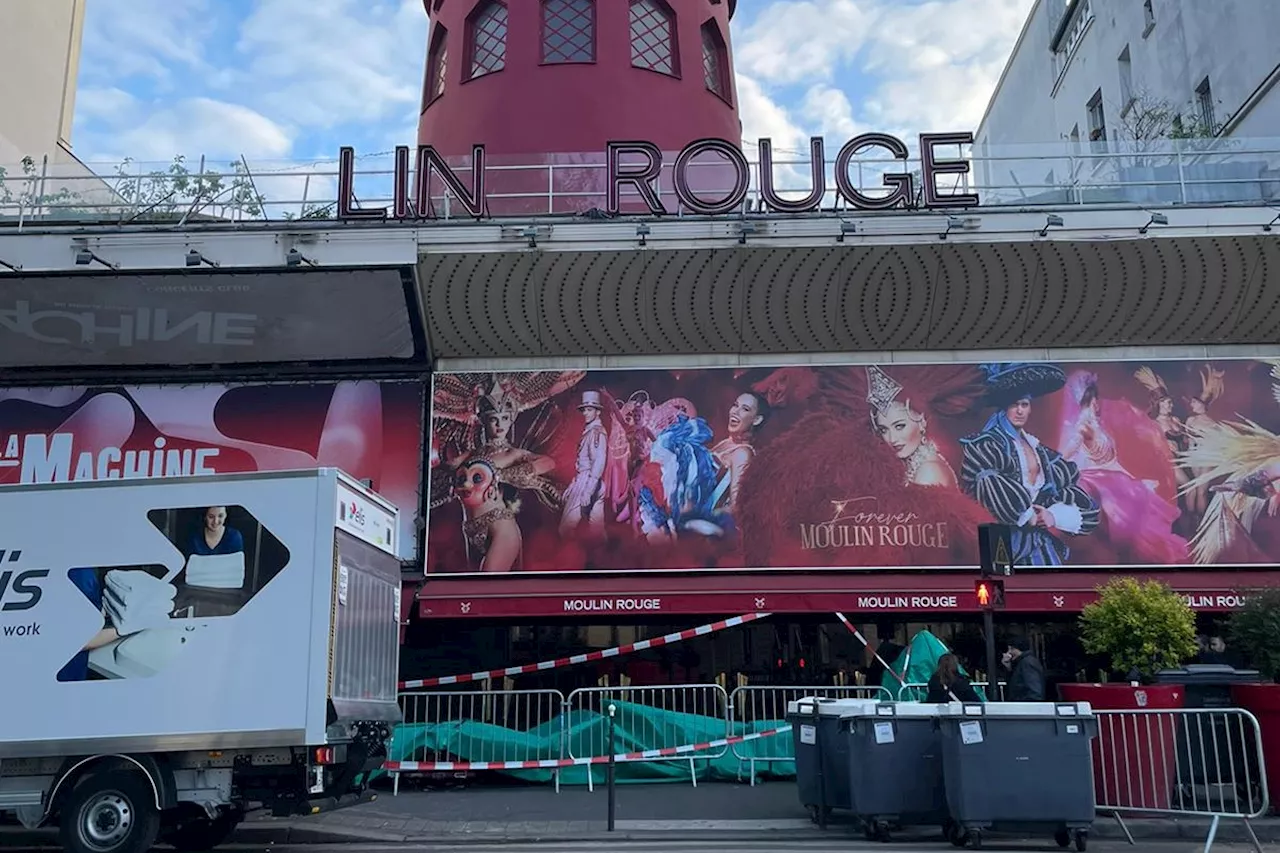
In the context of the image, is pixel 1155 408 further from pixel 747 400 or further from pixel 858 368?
pixel 747 400

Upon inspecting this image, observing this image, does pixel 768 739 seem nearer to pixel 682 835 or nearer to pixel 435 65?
pixel 682 835

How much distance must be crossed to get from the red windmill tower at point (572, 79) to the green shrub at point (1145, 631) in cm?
975

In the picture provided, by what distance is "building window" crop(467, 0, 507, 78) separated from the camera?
19.1 meters

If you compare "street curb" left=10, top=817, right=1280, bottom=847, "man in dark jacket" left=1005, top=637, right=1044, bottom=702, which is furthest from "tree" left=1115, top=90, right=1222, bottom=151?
"street curb" left=10, top=817, right=1280, bottom=847

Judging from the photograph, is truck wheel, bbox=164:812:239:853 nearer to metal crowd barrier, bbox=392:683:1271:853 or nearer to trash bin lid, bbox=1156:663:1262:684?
metal crowd barrier, bbox=392:683:1271:853

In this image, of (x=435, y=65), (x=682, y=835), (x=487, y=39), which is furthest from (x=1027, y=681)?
(x=435, y=65)

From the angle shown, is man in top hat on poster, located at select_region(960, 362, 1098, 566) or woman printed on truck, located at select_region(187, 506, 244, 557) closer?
woman printed on truck, located at select_region(187, 506, 244, 557)

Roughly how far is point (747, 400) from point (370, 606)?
7682 mm

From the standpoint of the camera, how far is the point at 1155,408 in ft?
52.2

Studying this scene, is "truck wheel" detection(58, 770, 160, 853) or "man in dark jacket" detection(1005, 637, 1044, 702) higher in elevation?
"man in dark jacket" detection(1005, 637, 1044, 702)

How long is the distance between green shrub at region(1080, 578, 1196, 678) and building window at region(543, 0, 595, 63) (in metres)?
12.2

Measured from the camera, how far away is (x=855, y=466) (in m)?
15.7

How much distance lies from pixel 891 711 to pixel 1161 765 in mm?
2432

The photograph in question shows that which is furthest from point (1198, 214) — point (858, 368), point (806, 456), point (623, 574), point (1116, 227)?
point (623, 574)
